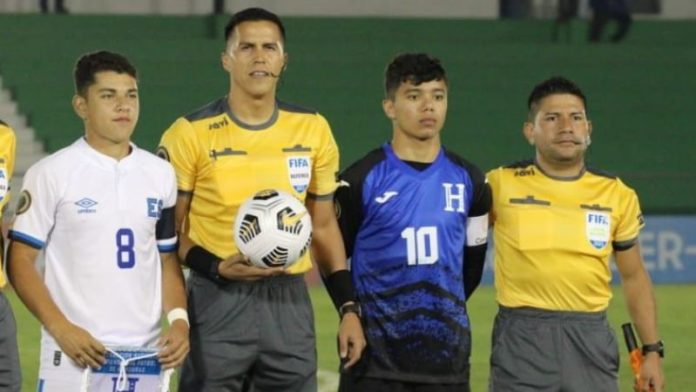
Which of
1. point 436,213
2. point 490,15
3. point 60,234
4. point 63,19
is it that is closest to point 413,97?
point 436,213

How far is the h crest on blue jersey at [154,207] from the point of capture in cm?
542

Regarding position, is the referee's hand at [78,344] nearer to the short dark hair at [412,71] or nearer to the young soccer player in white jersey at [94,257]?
the young soccer player in white jersey at [94,257]

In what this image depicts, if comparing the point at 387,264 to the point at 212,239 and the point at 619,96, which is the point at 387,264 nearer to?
the point at 212,239

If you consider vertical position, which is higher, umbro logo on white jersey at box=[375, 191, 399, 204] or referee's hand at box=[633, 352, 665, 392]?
umbro logo on white jersey at box=[375, 191, 399, 204]

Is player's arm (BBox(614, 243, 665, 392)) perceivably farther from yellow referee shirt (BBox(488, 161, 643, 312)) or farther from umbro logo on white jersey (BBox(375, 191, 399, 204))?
umbro logo on white jersey (BBox(375, 191, 399, 204))

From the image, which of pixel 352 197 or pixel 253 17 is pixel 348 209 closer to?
pixel 352 197

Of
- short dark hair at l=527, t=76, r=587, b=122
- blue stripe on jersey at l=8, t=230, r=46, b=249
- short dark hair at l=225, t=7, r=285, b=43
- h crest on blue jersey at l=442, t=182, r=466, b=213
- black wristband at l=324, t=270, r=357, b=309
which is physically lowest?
black wristband at l=324, t=270, r=357, b=309

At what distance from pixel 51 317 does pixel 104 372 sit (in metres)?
0.24

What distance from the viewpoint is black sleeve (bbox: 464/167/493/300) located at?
593cm

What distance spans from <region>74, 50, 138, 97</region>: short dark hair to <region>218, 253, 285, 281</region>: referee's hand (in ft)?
2.30

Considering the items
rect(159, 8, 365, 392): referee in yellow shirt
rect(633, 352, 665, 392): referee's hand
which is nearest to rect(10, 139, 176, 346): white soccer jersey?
rect(159, 8, 365, 392): referee in yellow shirt

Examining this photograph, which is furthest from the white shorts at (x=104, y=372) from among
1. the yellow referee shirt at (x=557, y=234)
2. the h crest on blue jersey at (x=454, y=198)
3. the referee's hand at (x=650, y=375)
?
the referee's hand at (x=650, y=375)

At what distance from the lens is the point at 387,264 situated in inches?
229

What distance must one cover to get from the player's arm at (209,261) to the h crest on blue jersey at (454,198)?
0.65 meters
